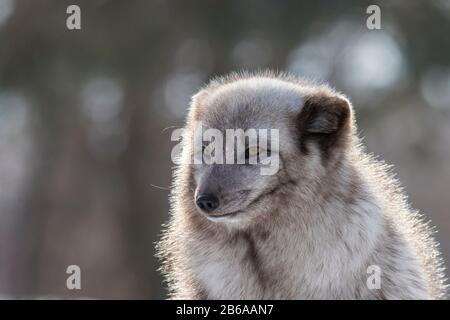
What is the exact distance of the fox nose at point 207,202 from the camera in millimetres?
6109

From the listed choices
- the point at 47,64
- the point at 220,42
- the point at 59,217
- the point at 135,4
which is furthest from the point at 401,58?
the point at 59,217

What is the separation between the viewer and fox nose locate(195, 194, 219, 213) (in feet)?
20.0

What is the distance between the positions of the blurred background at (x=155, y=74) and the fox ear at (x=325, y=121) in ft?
39.7

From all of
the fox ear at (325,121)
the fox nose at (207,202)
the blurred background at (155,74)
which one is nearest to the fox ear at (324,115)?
the fox ear at (325,121)

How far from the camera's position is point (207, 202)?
241 inches

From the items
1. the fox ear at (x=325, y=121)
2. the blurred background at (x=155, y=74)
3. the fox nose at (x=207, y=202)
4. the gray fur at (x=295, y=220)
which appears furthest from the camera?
the blurred background at (x=155, y=74)

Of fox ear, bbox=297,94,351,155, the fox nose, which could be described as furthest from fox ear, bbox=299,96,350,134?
the fox nose

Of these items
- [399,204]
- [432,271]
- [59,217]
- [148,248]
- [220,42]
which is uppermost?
[220,42]

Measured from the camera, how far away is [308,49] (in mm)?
19297

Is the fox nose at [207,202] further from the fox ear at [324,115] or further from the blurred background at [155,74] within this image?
the blurred background at [155,74]

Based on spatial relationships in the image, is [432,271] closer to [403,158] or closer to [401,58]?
[401,58]

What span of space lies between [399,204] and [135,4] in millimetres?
13182

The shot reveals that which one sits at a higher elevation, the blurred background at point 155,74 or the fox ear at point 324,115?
the blurred background at point 155,74

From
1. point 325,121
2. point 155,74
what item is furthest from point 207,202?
point 155,74
